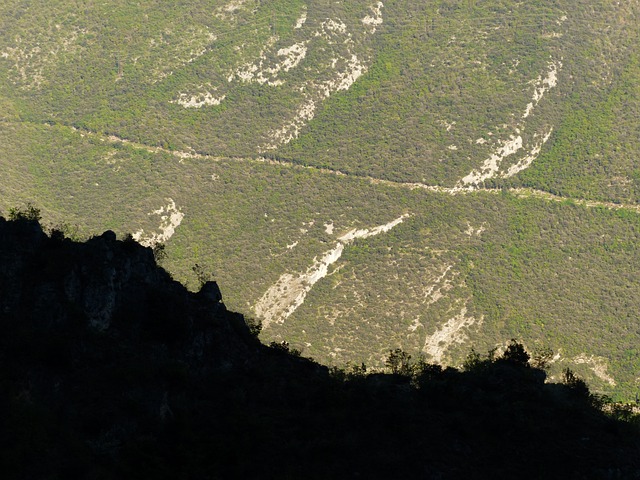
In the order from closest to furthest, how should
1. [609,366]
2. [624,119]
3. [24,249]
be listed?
[24,249], [609,366], [624,119]

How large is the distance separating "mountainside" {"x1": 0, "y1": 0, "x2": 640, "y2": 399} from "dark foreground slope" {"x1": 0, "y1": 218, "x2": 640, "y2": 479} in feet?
137

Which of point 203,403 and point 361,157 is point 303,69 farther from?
point 203,403

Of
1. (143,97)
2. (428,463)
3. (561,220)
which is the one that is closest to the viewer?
(428,463)

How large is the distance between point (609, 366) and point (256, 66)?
69.1m

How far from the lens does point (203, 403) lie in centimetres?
4853

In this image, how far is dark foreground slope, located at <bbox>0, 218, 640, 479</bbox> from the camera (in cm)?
4244

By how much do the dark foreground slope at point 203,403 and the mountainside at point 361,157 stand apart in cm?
4178

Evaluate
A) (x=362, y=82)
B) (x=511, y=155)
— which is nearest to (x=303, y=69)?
(x=362, y=82)

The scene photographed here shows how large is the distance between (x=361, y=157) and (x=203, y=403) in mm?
78021

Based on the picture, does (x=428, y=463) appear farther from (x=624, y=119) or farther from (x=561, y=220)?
(x=624, y=119)

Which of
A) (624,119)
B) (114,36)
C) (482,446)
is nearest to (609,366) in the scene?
(624,119)

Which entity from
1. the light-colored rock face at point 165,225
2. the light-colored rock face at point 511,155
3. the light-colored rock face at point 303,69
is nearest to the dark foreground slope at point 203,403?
the light-colored rock face at point 165,225

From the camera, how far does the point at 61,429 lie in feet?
136

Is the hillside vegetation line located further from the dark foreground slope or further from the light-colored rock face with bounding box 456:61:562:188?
the dark foreground slope
